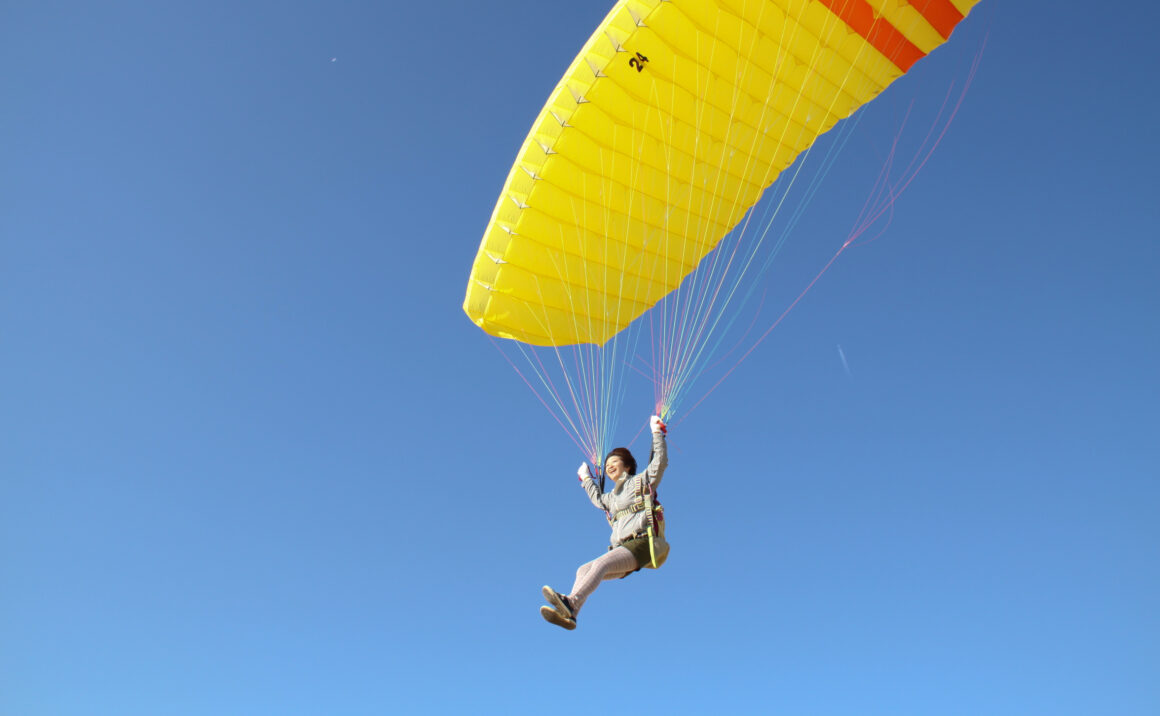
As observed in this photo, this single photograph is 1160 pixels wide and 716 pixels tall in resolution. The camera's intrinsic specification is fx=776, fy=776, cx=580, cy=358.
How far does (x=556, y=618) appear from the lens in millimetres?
5586

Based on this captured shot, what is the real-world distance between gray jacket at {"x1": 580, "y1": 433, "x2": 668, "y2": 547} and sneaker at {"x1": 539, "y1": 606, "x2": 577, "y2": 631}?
981 millimetres

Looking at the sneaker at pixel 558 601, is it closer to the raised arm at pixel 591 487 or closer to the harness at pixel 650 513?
the harness at pixel 650 513

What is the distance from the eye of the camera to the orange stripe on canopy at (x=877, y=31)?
797cm

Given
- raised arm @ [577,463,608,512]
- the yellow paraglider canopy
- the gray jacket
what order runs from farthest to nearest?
the yellow paraglider canopy < raised arm @ [577,463,608,512] < the gray jacket

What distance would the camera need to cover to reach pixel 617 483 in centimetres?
695

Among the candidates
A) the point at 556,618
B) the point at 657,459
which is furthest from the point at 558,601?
the point at 657,459

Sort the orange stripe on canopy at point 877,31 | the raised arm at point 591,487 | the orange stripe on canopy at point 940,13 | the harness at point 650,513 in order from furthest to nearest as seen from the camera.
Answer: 1. the orange stripe on canopy at point 940,13
2. the orange stripe on canopy at point 877,31
3. the raised arm at point 591,487
4. the harness at point 650,513

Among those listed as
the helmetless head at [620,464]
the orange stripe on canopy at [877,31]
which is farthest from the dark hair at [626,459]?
the orange stripe on canopy at [877,31]

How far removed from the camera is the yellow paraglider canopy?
740 cm

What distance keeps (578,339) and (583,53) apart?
3.22 meters

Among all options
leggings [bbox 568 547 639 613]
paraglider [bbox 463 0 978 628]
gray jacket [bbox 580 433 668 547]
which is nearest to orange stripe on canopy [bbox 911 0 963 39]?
paraglider [bbox 463 0 978 628]

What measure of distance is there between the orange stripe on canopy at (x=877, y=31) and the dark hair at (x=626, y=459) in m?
4.92

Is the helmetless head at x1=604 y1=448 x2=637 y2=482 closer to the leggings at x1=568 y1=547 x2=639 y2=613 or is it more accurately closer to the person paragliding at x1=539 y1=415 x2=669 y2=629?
the person paragliding at x1=539 y1=415 x2=669 y2=629

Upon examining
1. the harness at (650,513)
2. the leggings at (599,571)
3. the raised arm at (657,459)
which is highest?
the raised arm at (657,459)
